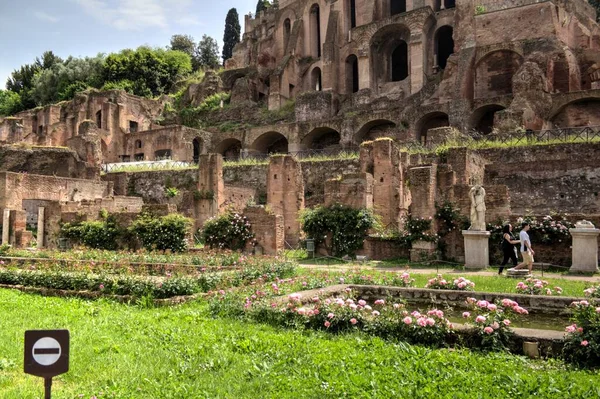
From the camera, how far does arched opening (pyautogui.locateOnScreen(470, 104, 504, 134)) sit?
104 ft

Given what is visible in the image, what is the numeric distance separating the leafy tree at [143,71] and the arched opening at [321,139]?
30738 millimetres

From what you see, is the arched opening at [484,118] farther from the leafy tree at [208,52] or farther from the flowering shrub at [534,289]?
the leafy tree at [208,52]

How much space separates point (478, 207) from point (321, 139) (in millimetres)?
26432

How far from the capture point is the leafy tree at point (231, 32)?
80.1 metres

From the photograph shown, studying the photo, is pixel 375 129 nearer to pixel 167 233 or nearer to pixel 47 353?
pixel 167 233

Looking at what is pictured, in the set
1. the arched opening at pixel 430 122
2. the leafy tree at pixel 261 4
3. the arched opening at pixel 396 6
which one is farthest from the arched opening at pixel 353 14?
the leafy tree at pixel 261 4

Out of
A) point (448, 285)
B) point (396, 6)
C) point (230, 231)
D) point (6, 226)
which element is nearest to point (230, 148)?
point (396, 6)

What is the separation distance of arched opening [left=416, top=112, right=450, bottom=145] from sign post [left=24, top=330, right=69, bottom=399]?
31340 mm

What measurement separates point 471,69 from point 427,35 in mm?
9877

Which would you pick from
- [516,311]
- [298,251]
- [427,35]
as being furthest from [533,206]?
[427,35]

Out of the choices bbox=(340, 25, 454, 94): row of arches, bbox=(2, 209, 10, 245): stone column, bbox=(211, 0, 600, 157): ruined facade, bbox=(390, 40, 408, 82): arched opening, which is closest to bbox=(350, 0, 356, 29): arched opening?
bbox=(211, 0, 600, 157): ruined facade

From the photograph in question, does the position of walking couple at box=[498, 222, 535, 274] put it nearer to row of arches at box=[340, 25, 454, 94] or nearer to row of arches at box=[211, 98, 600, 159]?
row of arches at box=[211, 98, 600, 159]

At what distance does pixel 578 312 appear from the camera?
19.3 feet

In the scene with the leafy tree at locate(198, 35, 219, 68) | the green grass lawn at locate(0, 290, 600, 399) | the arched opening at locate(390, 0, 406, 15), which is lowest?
the green grass lawn at locate(0, 290, 600, 399)
